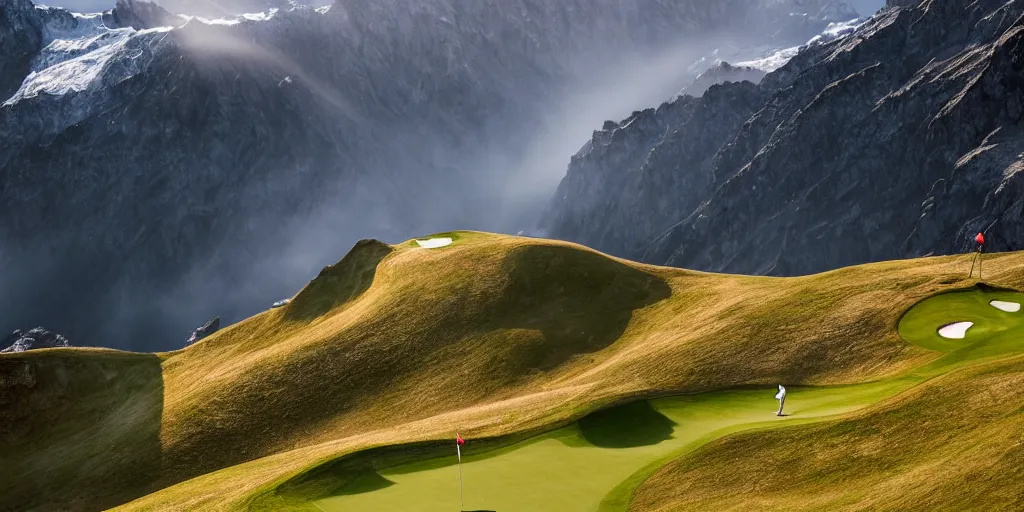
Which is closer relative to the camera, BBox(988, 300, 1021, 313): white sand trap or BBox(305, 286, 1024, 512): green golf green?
BBox(305, 286, 1024, 512): green golf green

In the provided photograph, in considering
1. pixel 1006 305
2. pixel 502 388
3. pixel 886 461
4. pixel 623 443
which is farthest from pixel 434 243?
pixel 886 461

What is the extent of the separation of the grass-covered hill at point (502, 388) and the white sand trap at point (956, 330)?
50.2 inches

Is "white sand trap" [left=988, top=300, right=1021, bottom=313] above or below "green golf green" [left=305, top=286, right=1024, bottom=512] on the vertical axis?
above

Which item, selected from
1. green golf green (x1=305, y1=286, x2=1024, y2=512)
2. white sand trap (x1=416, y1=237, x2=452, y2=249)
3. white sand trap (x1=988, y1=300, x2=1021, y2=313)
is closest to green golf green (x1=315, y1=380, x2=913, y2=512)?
green golf green (x1=305, y1=286, x2=1024, y2=512)

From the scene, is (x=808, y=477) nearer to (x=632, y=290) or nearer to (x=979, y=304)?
(x=979, y=304)

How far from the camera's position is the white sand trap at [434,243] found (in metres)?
91.1

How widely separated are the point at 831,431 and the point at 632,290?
130 ft

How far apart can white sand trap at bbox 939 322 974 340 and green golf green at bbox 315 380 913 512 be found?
6309mm

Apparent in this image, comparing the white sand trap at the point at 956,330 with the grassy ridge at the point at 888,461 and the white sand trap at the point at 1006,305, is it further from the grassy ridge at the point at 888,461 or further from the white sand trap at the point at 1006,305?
the grassy ridge at the point at 888,461

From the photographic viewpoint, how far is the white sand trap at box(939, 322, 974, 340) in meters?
46.6

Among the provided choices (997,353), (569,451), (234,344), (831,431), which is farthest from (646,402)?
(234,344)

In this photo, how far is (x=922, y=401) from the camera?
34.9m

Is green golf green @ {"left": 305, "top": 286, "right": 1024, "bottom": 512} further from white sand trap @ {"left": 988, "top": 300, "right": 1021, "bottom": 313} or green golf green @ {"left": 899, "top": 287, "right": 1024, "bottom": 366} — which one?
white sand trap @ {"left": 988, "top": 300, "right": 1021, "bottom": 313}

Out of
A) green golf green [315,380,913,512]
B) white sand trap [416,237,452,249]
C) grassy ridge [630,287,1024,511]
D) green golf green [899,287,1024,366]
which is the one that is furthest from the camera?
white sand trap [416,237,452,249]
